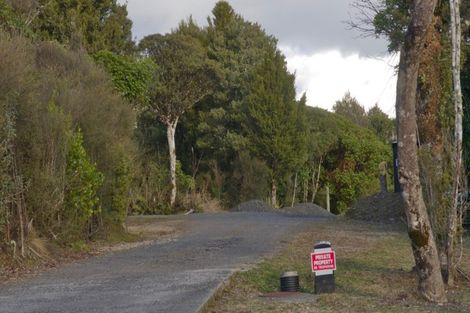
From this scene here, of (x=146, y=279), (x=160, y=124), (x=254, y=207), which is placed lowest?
(x=146, y=279)

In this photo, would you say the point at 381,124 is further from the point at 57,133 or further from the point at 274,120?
the point at 57,133

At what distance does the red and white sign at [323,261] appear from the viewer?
1187 cm

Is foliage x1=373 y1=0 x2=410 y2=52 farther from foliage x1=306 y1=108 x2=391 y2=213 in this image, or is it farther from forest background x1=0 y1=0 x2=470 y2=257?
foliage x1=306 y1=108 x2=391 y2=213

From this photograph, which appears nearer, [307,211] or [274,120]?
[307,211]

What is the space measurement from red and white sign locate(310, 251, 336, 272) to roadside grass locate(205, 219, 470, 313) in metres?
0.40

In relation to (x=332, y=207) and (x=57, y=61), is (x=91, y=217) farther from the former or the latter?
(x=332, y=207)

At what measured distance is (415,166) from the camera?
37.1ft

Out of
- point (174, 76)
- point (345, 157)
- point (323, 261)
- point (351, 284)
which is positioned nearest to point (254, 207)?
point (174, 76)

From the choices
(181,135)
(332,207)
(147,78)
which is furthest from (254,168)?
(147,78)

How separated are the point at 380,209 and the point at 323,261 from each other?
17.3 metres

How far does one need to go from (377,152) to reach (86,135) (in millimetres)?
39469

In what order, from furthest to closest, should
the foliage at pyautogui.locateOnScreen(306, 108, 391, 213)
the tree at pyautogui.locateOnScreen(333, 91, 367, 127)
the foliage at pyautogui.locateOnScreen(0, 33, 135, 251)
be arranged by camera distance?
the tree at pyautogui.locateOnScreen(333, 91, 367, 127)
the foliage at pyautogui.locateOnScreen(306, 108, 391, 213)
the foliage at pyautogui.locateOnScreen(0, 33, 135, 251)

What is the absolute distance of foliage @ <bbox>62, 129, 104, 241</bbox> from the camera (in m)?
17.4

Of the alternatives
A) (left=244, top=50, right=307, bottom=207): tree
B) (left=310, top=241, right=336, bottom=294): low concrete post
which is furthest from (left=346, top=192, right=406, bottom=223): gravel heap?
(left=244, top=50, right=307, bottom=207): tree
